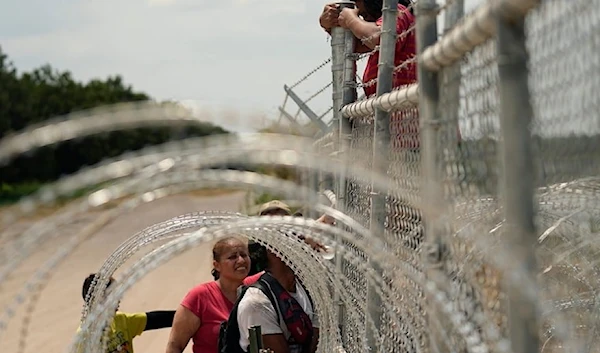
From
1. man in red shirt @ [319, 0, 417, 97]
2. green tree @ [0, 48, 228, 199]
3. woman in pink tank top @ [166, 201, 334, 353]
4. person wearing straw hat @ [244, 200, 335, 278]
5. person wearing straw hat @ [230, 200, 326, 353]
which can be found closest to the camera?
man in red shirt @ [319, 0, 417, 97]

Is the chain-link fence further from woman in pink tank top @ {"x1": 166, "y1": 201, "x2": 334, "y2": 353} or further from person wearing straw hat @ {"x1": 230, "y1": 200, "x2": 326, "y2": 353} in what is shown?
woman in pink tank top @ {"x1": 166, "y1": 201, "x2": 334, "y2": 353}

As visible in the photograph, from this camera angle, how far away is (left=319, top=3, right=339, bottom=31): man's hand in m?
6.06

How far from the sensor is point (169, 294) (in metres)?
20.0

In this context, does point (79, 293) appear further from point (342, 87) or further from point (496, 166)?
point (496, 166)

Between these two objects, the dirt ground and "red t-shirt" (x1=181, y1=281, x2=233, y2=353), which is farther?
the dirt ground

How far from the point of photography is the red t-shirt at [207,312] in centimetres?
714

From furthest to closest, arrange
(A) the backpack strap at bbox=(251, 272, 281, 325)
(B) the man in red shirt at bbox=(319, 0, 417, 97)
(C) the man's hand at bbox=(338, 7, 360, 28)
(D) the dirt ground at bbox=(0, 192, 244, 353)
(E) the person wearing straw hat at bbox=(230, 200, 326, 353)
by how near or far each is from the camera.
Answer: (D) the dirt ground at bbox=(0, 192, 244, 353), (A) the backpack strap at bbox=(251, 272, 281, 325), (E) the person wearing straw hat at bbox=(230, 200, 326, 353), (C) the man's hand at bbox=(338, 7, 360, 28), (B) the man in red shirt at bbox=(319, 0, 417, 97)

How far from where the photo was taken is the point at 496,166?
107 inches

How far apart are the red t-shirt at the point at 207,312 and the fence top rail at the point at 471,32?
4.33 m

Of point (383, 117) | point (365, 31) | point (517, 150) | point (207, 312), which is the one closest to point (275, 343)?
point (207, 312)

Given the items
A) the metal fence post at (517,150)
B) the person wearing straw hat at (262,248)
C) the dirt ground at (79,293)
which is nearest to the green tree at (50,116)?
the dirt ground at (79,293)

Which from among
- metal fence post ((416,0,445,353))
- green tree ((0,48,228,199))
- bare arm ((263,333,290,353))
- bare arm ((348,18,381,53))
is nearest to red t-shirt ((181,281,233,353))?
bare arm ((263,333,290,353))

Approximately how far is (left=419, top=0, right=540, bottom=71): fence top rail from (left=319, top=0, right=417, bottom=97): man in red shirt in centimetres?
Result: 204

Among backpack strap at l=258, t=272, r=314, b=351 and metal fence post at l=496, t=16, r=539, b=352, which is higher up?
metal fence post at l=496, t=16, r=539, b=352
